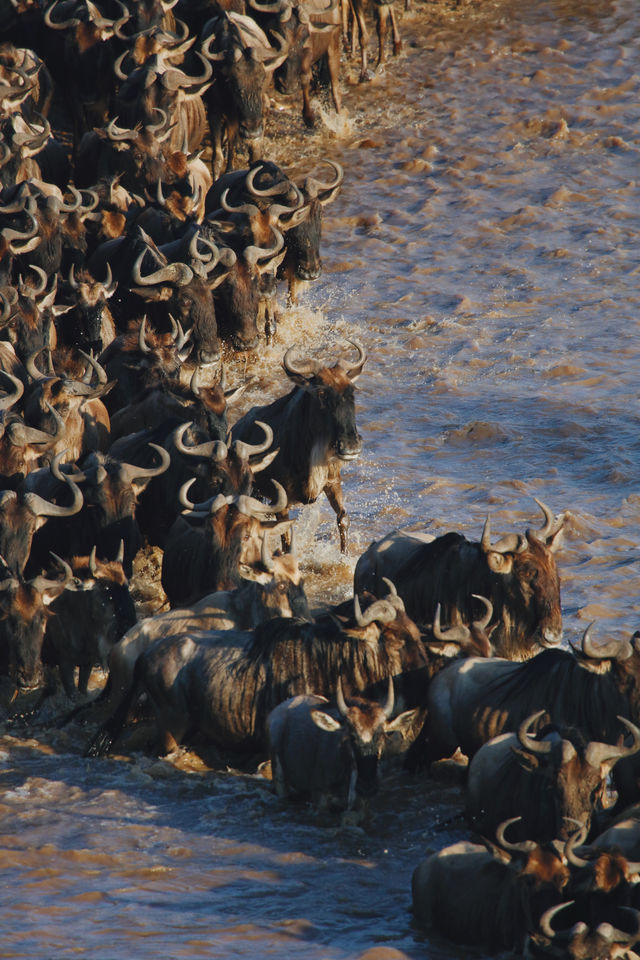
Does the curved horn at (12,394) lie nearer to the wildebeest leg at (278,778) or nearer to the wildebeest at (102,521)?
the wildebeest at (102,521)

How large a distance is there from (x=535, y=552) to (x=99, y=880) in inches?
129

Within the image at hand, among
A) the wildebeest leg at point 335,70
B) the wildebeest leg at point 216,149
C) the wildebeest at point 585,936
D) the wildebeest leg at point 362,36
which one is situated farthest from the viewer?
the wildebeest leg at point 362,36

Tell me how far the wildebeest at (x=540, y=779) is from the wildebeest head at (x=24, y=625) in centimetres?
278

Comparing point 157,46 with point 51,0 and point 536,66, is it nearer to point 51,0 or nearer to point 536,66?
point 51,0

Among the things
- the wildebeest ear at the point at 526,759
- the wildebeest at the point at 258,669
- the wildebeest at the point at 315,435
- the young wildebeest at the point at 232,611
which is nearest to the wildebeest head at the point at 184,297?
the wildebeest at the point at 315,435

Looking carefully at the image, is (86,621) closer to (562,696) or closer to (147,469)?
(147,469)

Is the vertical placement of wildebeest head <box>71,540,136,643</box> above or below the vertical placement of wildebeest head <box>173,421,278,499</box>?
below

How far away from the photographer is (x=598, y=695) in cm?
768

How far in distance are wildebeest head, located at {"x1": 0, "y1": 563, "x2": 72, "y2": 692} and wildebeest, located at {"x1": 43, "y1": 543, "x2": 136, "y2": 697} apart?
247 millimetres

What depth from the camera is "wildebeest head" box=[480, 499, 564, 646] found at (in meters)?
8.84

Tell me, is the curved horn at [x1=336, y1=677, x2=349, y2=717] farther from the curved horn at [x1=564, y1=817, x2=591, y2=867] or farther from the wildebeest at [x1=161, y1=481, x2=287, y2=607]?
the wildebeest at [x1=161, y1=481, x2=287, y2=607]

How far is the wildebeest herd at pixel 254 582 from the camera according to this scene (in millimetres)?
6859

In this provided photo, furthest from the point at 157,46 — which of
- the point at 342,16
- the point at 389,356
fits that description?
the point at 389,356

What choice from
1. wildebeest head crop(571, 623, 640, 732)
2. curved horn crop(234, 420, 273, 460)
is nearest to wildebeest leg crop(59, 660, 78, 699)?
curved horn crop(234, 420, 273, 460)
